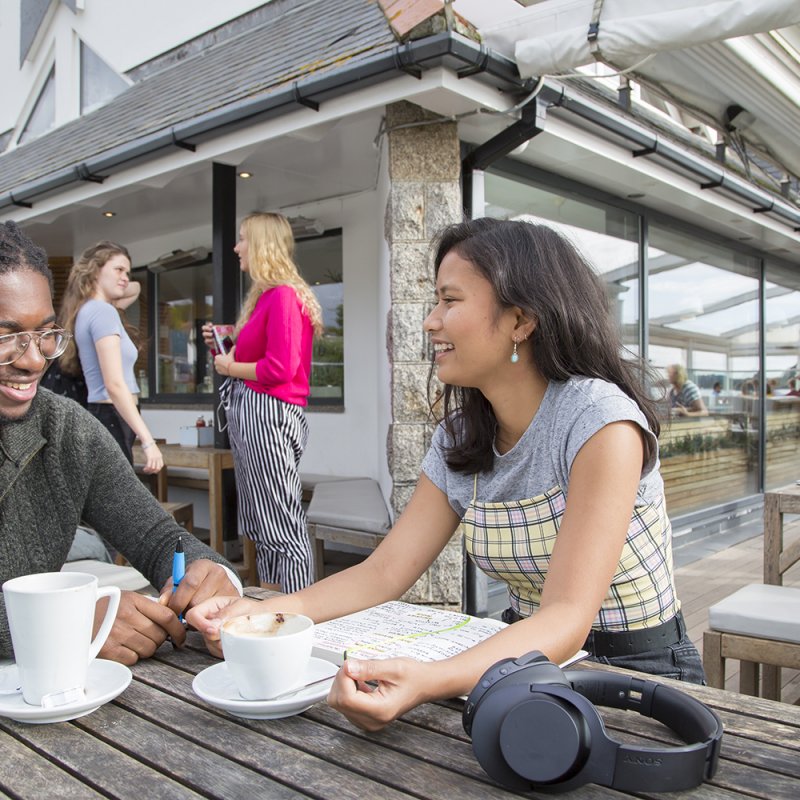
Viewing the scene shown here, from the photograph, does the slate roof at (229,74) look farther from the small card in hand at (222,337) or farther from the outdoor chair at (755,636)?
the outdoor chair at (755,636)

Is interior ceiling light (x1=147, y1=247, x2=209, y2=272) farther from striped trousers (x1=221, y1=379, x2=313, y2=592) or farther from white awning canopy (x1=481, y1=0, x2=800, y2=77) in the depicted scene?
white awning canopy (x1=481, y1=0, x2=800, y2=77)

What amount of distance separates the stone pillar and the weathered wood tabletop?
2423mm

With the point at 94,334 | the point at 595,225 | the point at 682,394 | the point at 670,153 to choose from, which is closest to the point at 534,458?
the point at 94,334

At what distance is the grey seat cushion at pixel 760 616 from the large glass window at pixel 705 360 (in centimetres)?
309

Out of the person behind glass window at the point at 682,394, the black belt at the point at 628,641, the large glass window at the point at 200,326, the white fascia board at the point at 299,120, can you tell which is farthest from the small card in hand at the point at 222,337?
the person behind glass window at the point at 682,394

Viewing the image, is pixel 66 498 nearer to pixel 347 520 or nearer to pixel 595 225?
pixel 347 520

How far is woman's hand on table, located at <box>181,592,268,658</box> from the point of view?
1.27m

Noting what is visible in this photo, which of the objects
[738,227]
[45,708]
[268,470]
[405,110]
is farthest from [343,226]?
[45,708]

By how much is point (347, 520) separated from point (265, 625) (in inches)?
106

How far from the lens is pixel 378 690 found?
0.95 metres

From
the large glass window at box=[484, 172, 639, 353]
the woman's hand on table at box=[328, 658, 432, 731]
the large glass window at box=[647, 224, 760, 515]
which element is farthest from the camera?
the large glass window at box=[647, 224, 760, 515]

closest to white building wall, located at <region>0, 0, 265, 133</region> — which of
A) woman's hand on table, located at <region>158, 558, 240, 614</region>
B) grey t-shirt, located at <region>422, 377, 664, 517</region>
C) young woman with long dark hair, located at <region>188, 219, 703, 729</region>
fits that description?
young woman with long dark hair, located at <region>188, 219, 703, 729</region>

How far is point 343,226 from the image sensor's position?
5.48 m

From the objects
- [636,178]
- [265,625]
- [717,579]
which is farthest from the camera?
[717,579]
